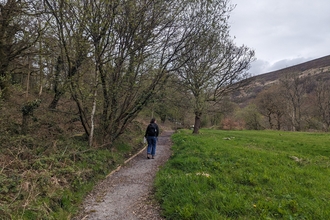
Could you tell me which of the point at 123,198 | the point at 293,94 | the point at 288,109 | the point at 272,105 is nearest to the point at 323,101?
the point at 293,94

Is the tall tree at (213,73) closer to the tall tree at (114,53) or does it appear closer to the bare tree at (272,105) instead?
the tall tree at (114,53)

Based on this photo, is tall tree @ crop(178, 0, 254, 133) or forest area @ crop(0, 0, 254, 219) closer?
forest area @ crop(0, 0, 254, 219)

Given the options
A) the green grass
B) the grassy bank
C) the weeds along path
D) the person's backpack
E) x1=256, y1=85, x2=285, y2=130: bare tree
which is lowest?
the weeds along path

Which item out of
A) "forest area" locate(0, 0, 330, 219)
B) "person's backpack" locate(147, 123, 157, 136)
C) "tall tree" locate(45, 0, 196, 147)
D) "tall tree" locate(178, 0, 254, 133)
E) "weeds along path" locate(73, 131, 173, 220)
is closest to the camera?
"weeds along path" locate(73, 131, 173, 220)

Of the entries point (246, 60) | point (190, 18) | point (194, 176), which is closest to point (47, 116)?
point (194, 176)

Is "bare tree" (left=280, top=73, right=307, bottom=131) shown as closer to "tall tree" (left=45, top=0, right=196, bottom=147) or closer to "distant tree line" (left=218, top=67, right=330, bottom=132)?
"distant tree line" (left=218, top=67, right=330, bottom=132)

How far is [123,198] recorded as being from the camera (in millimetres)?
6141

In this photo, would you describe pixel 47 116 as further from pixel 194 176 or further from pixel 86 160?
pixel 194 176

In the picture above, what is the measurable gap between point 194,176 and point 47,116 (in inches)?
308

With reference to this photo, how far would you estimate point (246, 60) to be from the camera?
2164cm

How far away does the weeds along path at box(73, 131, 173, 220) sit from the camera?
5.15 m

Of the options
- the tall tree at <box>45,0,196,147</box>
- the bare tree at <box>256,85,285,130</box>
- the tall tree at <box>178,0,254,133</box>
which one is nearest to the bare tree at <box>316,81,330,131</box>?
the bare tree at <box>256,85,285,130</box>

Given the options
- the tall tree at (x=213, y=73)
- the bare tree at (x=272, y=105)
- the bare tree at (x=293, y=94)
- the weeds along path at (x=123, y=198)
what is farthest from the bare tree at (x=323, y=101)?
the weeds along path at (x=123, y=198)

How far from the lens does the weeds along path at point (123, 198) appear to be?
5.15 meters
